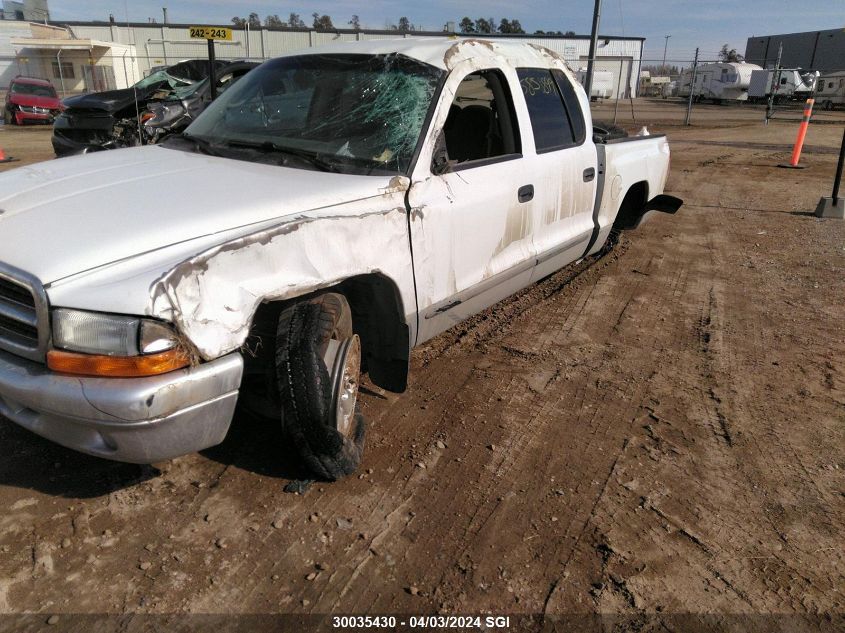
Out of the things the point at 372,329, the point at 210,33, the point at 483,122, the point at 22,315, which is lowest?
the point at 372,329

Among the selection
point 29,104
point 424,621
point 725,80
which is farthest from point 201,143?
point 725,80

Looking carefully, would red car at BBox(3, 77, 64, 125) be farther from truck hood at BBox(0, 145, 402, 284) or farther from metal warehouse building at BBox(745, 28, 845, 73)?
metal warehouse building at BBox(745, 28, 845, 73)

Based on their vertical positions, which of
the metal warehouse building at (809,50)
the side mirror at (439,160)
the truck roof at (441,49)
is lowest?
the side mirror at (439,160)

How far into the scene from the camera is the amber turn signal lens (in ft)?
7.04

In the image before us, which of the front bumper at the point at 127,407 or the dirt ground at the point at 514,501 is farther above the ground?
the front bumper at the point at 127,407

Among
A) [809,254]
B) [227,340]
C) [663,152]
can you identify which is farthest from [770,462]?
[809,254]

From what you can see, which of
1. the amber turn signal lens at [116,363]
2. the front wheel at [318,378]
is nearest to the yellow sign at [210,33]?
the front wheel at [318,378]

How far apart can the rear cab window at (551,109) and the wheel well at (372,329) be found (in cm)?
166

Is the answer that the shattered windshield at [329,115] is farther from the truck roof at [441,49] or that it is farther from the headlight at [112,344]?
the headlight at [112,344]

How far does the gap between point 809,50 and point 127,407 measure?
62.9 meters

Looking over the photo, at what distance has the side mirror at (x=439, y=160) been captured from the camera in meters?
3.21

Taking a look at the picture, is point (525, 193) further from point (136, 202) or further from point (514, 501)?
point (136, 202)

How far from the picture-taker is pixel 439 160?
3260 millimetres

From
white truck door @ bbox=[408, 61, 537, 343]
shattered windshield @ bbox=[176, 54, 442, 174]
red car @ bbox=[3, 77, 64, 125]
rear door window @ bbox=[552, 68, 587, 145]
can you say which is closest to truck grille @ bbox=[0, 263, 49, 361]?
shattered windshield @ bbox=[176, 54, 442, 174]
